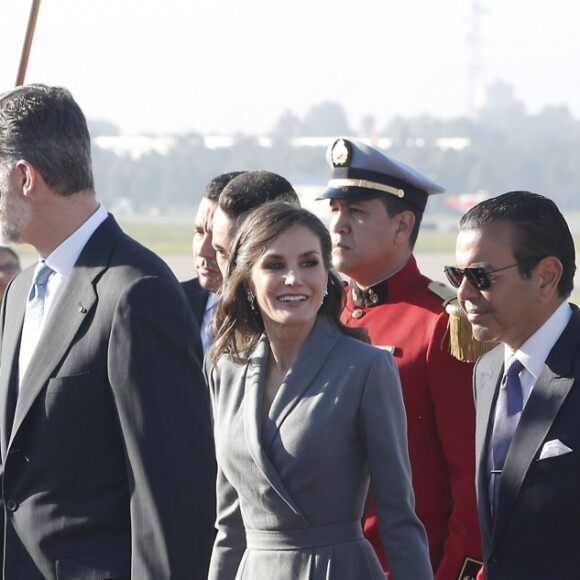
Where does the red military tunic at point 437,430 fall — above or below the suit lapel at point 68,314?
below

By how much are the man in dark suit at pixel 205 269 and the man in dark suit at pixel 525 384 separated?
65.4 inches

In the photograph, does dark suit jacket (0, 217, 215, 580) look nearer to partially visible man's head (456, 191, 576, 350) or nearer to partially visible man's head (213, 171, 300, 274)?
partially visible man's head (456, 191, 576, 350)

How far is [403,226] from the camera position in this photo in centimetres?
426

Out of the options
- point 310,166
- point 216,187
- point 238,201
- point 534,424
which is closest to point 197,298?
point 216,187

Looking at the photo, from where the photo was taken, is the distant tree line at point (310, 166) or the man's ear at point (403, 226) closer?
the man's ear at point (403, 226)

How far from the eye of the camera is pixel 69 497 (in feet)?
9.90

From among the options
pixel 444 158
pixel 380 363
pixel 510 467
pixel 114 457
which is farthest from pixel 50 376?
pixel 444 158

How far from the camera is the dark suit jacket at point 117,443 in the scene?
116 inches

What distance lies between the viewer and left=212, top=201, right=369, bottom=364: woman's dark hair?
129 inches

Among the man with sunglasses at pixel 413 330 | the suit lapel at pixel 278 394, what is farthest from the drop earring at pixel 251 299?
the man with sunglasses at pixel 413 330

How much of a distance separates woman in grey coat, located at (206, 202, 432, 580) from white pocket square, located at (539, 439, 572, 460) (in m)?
0.33

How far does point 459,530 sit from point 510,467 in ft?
2.31

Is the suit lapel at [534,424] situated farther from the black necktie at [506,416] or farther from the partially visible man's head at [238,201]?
the partially visible man's head at [238,201]

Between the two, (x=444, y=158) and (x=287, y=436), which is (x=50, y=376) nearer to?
(x=287, y=436)
